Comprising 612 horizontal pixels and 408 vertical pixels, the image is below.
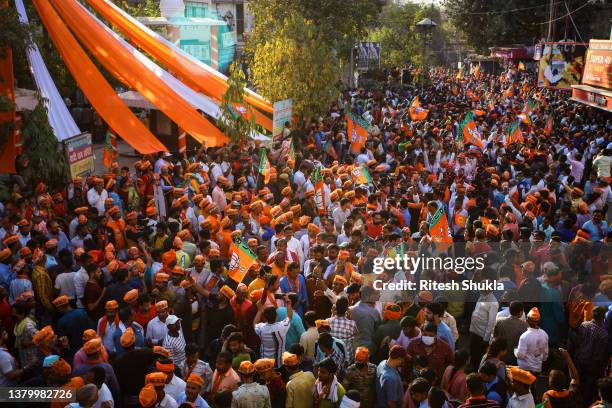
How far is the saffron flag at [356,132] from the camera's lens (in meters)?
15.3

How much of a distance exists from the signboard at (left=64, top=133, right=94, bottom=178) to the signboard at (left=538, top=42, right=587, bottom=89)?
17030 mm

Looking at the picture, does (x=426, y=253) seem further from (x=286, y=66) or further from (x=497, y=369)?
(x=286, y=66)

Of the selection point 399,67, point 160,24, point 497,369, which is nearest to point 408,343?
point 497,369

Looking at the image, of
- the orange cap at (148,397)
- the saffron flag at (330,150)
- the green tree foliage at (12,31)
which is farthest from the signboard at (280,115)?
the orange cap at (148,397)

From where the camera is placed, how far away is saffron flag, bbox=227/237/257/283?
24.4ft

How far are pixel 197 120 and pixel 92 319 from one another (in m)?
6.91

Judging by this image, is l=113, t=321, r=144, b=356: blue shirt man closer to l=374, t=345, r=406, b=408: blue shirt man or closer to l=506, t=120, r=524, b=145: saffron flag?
l=374, t=345, r=406, b=408: blue shirt man

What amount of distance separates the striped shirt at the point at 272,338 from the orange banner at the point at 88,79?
734 cm

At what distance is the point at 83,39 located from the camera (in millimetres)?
13836

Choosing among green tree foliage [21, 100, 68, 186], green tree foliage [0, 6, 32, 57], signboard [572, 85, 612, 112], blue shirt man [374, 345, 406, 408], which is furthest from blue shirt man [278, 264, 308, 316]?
signboard [572, 85, 612, 112]

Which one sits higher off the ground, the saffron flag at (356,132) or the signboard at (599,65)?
the signboard at (599,65)

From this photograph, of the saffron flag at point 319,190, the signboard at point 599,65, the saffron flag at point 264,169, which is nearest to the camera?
the saffron flag at point 319,190

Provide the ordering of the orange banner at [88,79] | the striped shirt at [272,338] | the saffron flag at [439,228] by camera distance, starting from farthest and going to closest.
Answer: the orange banner at [88,79] → the saffron flag at [439,228] → the striped shirt at [272,338]

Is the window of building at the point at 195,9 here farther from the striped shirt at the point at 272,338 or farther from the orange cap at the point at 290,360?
the orange cap at the point at 290,360
